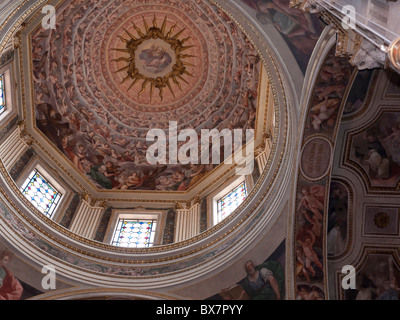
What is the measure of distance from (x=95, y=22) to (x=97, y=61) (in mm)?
1560

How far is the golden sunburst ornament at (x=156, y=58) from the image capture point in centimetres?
1708

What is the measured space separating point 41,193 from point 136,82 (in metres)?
6.44

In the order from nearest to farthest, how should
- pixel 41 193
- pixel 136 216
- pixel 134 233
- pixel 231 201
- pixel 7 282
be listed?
pixel 7 282 < pixel 41 193 < pixel 231 201 < pixel 134 233 < pixel 136 216

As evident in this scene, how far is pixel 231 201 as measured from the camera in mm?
13992

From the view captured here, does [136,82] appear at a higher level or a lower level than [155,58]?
lower

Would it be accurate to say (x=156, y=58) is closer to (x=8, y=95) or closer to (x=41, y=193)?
(x=8, y=95)

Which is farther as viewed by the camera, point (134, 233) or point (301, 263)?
point (134, 233)

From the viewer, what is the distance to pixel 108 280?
11805mm

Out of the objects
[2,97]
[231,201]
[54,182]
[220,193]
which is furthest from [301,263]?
[2,97]

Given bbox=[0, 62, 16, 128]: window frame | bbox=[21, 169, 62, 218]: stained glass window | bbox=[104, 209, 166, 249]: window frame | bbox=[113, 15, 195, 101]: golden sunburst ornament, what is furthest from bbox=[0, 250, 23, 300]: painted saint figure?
bbox=[113, 15, 195, 101]: golden sunburst ornament

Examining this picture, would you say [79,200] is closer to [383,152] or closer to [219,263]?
[219,263]

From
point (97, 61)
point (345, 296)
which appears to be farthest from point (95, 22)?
point (345, 296)

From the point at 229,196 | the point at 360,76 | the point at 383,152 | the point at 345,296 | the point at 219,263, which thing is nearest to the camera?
the point at 360,76

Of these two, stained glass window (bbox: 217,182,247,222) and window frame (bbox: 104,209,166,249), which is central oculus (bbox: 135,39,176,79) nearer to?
window frame (bbox: 104,209,166,249)
